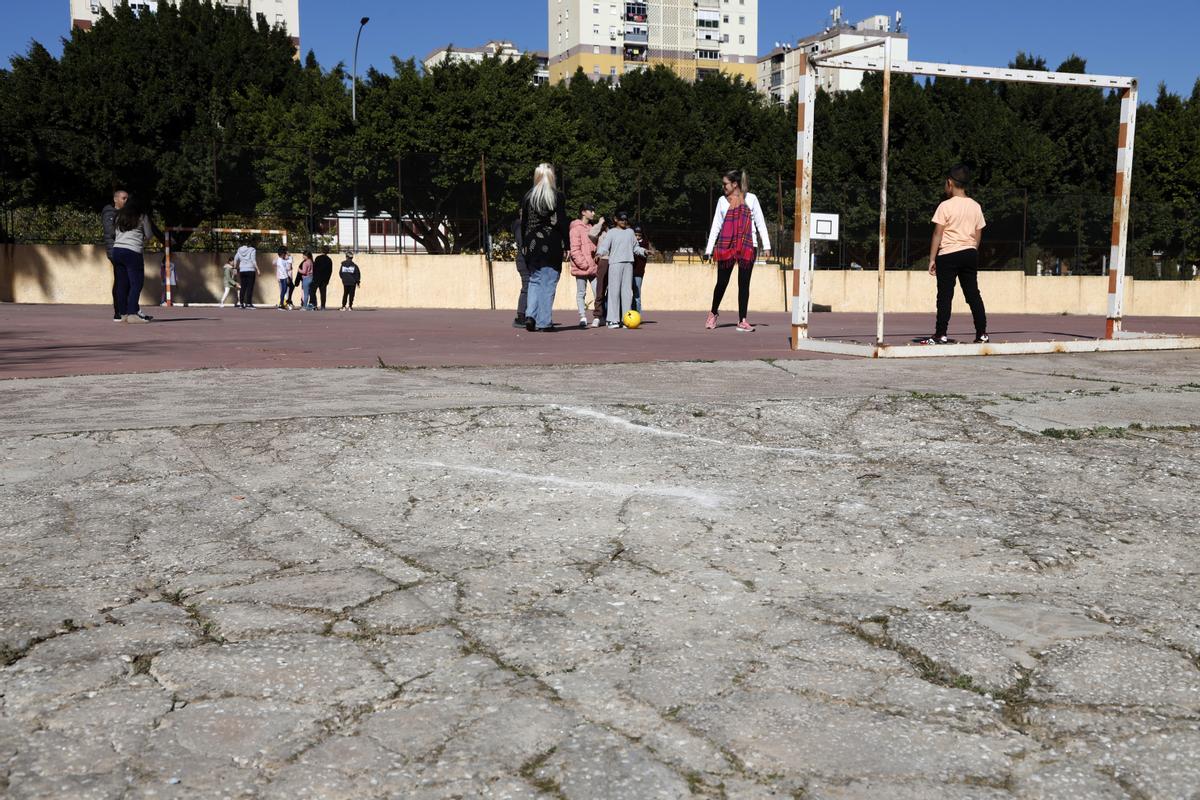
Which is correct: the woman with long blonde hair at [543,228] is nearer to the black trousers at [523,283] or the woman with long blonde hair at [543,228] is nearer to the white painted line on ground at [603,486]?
the black trousers at [523,283]

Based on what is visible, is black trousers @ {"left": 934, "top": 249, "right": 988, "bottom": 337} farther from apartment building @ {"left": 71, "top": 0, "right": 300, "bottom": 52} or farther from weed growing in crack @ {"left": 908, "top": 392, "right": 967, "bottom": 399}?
apartment building @ {"left": 71, "top": 0, "right": 300, "bottom": 52}

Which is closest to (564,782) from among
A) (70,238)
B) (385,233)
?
(385,233)

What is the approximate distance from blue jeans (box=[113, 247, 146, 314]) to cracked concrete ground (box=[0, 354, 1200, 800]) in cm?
834

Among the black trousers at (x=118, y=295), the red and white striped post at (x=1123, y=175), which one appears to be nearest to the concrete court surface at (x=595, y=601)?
the red and white striped post at (x=1123, y=175)

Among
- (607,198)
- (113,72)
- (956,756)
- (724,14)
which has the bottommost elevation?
(956,756)

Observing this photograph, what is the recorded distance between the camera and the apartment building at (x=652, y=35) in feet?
430

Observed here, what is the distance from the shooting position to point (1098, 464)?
4840 millimetres

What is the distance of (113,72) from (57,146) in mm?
4640

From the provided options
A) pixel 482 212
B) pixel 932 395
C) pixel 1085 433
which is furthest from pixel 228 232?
pixel 1085 433

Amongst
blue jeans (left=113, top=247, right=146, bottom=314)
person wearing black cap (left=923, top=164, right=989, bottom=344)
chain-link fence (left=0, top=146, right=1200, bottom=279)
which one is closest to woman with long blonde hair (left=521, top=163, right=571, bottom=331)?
person wearing black cap (left=923, top=164, right=989, bottom=344)

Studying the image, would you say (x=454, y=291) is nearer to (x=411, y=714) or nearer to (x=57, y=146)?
(x=57, y=146)

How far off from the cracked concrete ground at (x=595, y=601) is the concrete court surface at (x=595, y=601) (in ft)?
0.04

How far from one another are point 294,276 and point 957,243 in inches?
670

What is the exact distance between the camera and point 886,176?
921 centimetres
